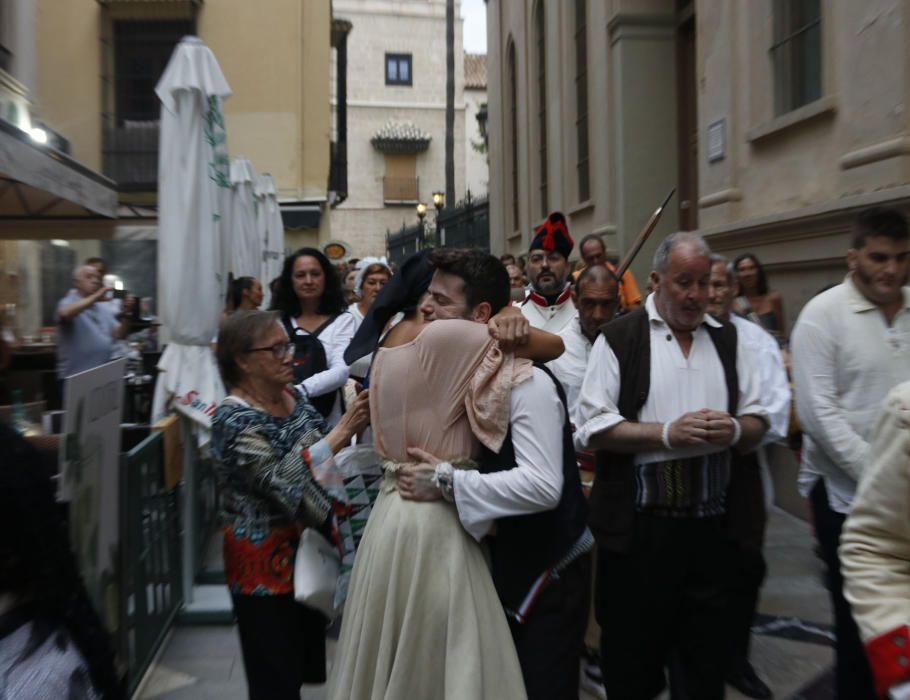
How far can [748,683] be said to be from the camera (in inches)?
181

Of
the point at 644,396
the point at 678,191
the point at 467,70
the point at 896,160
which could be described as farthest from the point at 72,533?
the point at 467,70

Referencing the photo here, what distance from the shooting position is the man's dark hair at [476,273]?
3.11 meters

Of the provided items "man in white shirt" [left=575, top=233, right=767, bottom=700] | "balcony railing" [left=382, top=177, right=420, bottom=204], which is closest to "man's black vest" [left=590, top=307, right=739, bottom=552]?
"man in white shirt" [left=575, top=233, right=767, bottom=700]

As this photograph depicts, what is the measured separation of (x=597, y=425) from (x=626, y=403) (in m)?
0.15

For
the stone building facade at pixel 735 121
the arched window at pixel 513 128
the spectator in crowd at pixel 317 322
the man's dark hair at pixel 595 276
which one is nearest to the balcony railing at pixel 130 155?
the arched window at pixel 513 128

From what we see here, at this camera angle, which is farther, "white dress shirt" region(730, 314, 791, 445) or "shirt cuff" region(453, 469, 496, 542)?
"white dress shirt" region(730, 314, 791, 445)

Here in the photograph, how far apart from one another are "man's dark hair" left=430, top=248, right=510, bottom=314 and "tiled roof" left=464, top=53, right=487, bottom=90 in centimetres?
5322

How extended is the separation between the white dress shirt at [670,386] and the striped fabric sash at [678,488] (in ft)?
0.12

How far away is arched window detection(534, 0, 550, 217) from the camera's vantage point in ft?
63.2

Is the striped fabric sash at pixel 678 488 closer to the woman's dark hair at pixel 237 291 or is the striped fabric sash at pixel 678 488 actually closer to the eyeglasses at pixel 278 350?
the eyeglasses at pixel 278 350

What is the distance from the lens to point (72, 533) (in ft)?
11.1

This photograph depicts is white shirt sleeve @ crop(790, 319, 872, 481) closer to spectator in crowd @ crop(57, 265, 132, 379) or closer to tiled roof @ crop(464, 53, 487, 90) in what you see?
spectator in crowd @ crop(57, 265, 132, 379)

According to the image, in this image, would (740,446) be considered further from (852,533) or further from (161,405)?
Result: (161,405)

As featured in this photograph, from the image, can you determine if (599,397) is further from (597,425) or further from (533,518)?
(533,518)
